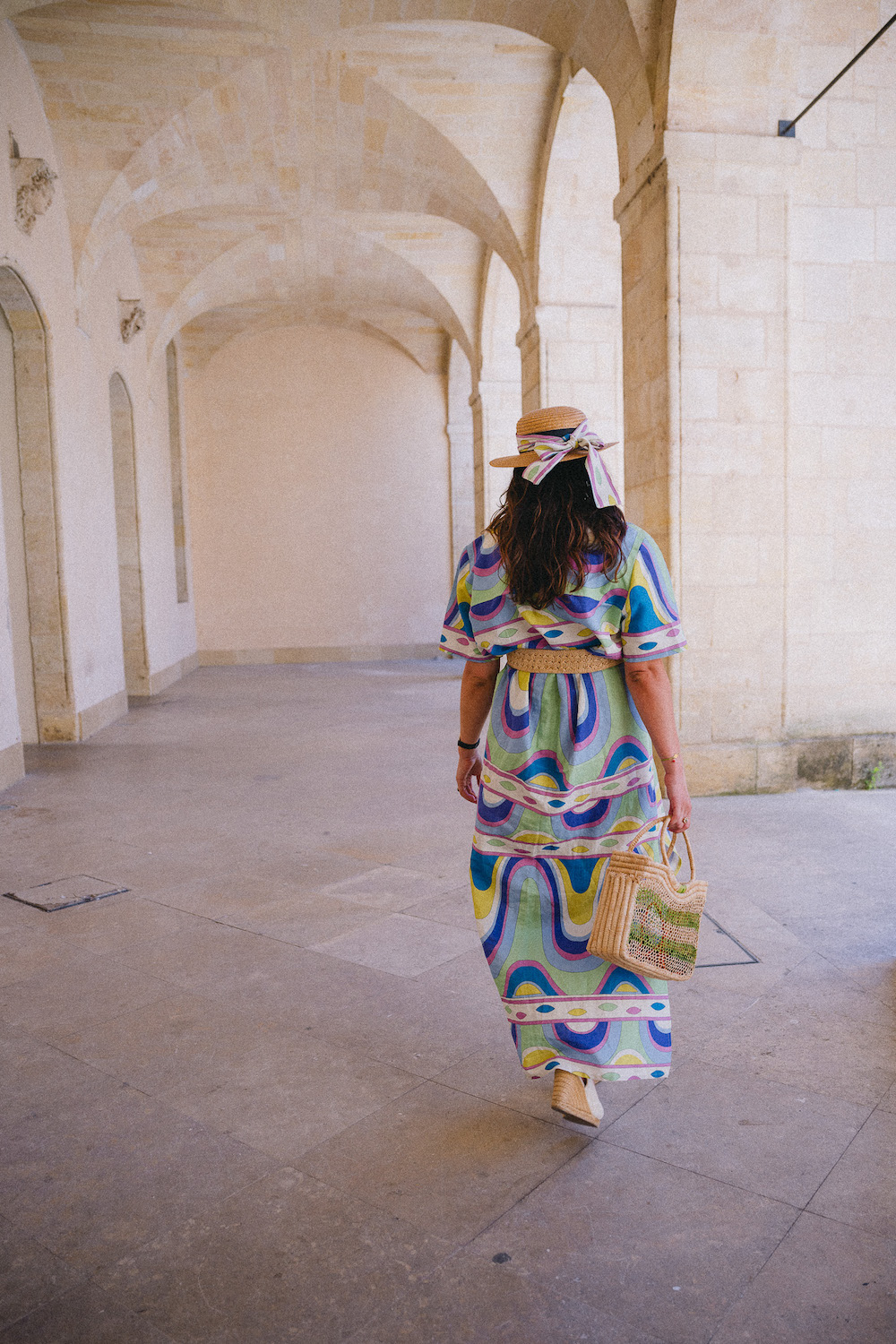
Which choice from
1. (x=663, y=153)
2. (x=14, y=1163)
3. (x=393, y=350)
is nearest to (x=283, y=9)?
(x=663, y=153)

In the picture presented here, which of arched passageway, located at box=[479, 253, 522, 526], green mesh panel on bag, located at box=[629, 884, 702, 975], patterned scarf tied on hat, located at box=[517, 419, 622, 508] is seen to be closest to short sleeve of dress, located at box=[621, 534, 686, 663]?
patterned scarf tied on hat, located at box=[517, 419, 622, 508]

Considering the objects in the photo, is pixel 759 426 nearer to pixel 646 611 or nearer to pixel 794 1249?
pixel 646 611

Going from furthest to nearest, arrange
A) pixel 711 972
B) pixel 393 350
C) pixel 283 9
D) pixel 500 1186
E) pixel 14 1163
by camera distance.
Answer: pixel 393 350 < pixel 283 9 < pixel 711 972 < pixel 14 1163 < pixel 500 1186

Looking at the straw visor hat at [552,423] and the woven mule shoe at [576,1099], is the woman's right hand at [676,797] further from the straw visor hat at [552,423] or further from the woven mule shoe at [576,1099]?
the straw visor hat at [552,423]

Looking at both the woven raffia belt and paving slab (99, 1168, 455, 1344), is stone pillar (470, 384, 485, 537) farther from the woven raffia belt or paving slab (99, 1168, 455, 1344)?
paving slab (99, 1168, 455, 1344)

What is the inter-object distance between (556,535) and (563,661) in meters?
0.30

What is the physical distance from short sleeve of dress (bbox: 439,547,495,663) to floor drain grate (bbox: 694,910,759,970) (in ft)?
4.67

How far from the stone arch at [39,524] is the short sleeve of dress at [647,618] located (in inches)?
280

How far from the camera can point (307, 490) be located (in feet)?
55.1

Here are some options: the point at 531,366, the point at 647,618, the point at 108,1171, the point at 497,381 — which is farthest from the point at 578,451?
the point at 497,381

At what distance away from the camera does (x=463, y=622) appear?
2480 millimetres

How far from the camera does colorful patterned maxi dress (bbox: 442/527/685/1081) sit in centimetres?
229

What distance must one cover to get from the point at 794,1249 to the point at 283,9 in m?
8.18

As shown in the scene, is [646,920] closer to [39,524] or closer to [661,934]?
[661,934]
